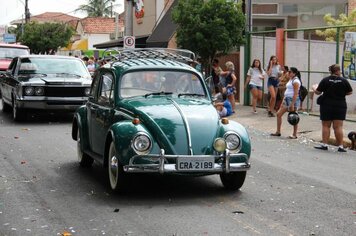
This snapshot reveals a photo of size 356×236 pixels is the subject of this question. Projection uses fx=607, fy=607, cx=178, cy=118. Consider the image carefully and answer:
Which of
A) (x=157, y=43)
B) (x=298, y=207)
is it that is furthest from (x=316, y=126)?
(x=157, y=43)

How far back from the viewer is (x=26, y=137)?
12.8 meters

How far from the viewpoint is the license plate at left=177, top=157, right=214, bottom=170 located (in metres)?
6.91

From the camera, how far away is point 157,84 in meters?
8.27

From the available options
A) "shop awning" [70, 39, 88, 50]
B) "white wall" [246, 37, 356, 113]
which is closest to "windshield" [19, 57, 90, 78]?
"white wall" [246, 37, 356, 113]

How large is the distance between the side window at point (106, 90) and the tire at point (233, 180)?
6.11ft

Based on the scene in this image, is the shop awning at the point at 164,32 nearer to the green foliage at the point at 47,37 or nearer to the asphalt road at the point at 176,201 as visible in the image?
the asphalt road at the point at 176,201

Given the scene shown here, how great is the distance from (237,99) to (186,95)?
1318 centimetres

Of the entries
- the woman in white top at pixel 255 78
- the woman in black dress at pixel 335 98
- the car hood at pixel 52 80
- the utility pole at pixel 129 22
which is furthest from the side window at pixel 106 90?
→ the utility pole at pixel 129 22

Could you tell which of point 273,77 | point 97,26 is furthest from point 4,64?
point 97,26

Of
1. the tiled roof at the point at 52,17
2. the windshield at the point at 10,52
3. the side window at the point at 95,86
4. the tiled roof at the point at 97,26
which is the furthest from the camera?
the tiled roof at the point at 52,17

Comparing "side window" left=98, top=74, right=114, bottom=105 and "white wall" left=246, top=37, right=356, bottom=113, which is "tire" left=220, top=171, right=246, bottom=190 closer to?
"side window" left=98, top=74, right=114, bottom=105

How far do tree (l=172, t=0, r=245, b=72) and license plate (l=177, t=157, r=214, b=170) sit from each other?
1242 cm

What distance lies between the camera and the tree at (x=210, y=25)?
19234 mm

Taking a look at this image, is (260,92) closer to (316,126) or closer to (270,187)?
(316,126)
